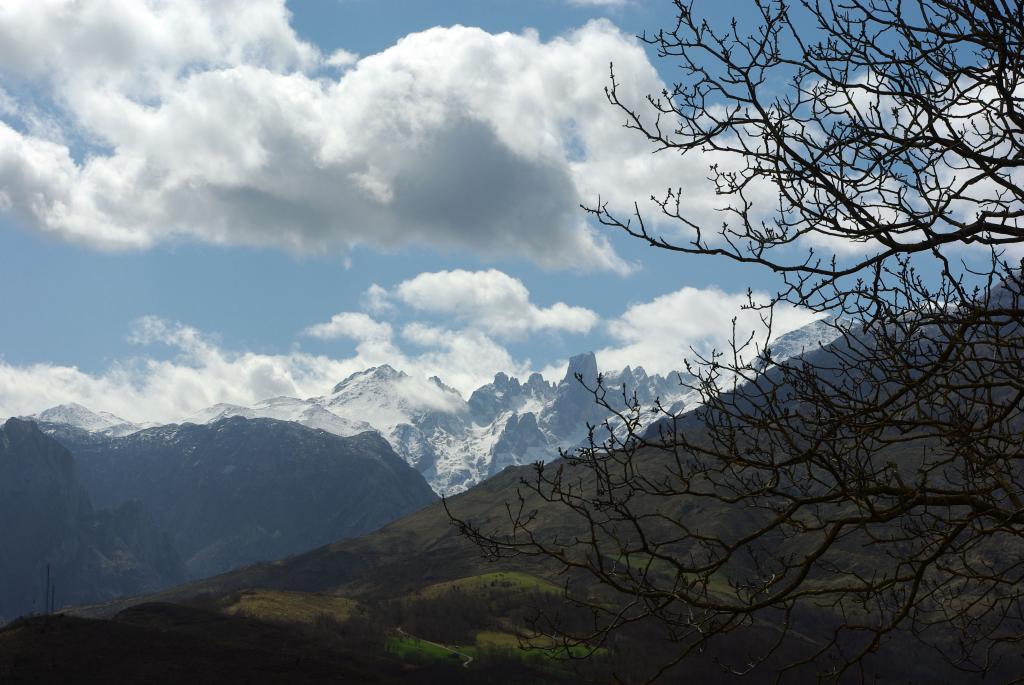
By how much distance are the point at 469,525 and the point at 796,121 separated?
5869 millimetres

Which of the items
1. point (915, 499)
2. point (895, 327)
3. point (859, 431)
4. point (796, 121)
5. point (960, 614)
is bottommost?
point (960, 614)

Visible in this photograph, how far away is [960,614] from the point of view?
11523 mm

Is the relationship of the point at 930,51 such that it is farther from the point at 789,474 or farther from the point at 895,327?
the point at 789,474

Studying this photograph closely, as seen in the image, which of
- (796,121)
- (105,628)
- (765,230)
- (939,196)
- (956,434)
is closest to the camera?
(956,434)

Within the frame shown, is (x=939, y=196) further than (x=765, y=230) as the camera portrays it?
No

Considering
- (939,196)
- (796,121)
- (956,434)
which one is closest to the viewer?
(956,434)

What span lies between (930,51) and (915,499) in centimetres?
478

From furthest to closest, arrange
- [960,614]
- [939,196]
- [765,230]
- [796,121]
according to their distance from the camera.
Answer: [960,614], [796,121], [765,230], [939,196]

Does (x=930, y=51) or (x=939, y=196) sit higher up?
(x=930, y=51)

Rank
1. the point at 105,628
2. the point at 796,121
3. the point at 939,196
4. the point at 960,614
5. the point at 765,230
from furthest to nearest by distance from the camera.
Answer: the point at 105,628 → the point at 960,614 → the point at 796,121 → the point at 765,230 → the point at 939,196

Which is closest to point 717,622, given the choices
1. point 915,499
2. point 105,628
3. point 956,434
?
point 915,499

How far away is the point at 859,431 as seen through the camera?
29.2 feet

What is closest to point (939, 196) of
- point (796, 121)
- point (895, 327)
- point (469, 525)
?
point (895, 327)

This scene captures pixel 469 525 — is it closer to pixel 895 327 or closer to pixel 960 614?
pixel 895 327
